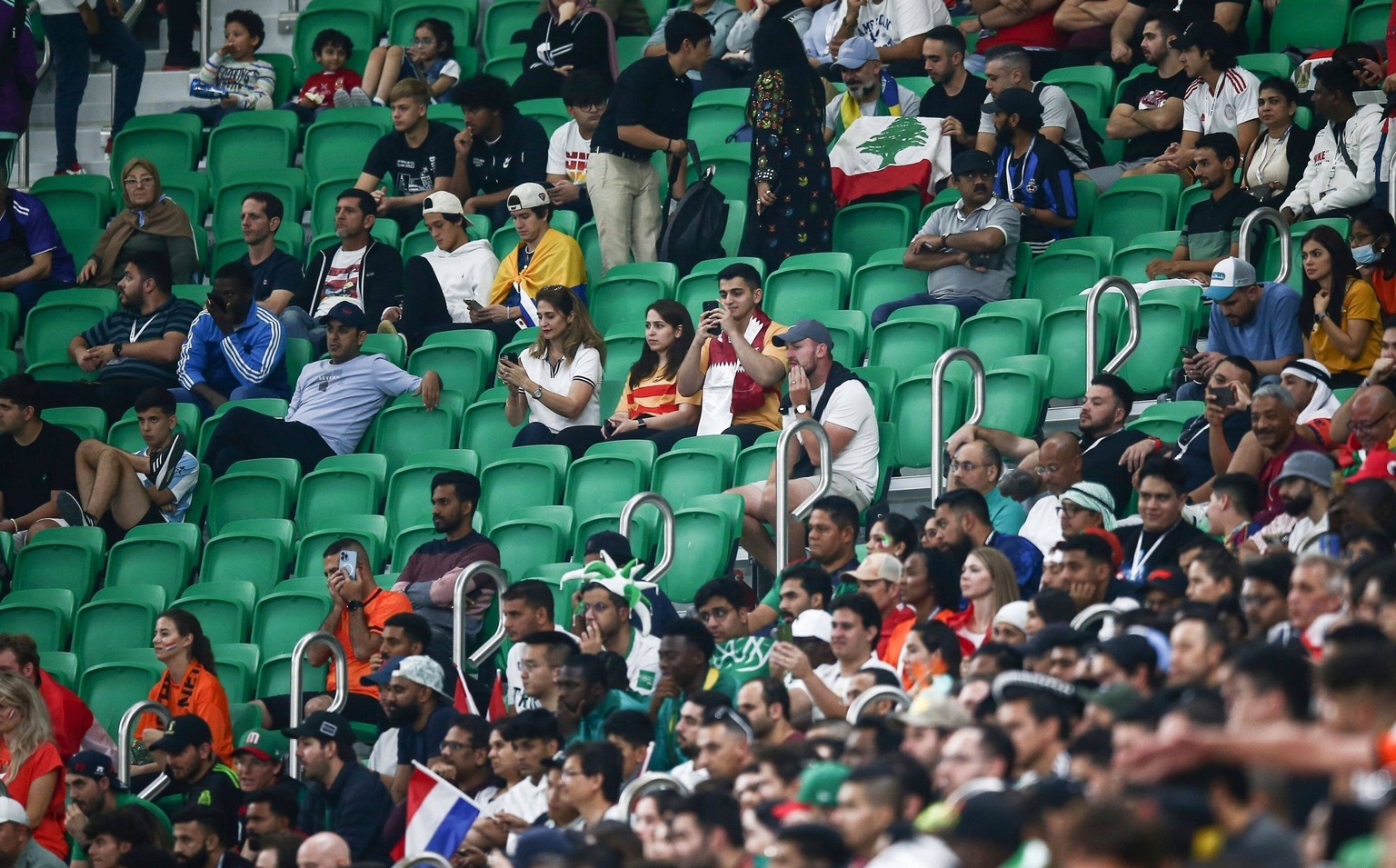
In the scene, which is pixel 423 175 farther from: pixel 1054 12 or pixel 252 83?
pixel 1054 12

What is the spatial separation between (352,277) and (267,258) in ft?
1.78

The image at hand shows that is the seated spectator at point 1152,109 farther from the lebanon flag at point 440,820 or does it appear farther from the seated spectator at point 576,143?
the lebanon flag at point 440,820

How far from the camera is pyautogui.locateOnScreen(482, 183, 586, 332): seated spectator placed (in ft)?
36.2

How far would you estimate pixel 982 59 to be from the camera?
12008 millimetres

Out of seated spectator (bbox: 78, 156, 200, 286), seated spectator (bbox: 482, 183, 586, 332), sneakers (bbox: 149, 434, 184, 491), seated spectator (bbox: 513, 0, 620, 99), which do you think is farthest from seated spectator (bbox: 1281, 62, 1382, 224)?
seated spectator (bbox: 78, 156, 200, 286)

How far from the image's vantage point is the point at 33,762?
8797 mm

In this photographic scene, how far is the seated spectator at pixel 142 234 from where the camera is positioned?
39.3ft

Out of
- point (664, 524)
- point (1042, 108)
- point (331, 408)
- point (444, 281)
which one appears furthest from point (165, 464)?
point (1042, 108)

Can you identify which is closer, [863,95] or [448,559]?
[448,559]

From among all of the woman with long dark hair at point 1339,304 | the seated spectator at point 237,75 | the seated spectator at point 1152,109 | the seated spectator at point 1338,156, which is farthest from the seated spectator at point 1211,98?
the seated spectator at point 237,75

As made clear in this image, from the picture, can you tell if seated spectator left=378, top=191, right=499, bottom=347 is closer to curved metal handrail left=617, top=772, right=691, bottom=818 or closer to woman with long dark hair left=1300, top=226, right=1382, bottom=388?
woman with long dark hair left=1300, top=226, right=1382, bottom=388

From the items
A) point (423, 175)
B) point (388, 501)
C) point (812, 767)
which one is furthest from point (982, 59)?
point (812, 767)

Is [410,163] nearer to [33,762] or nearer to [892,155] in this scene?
[892,155]

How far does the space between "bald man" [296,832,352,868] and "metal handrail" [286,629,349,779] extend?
96 centimetres
